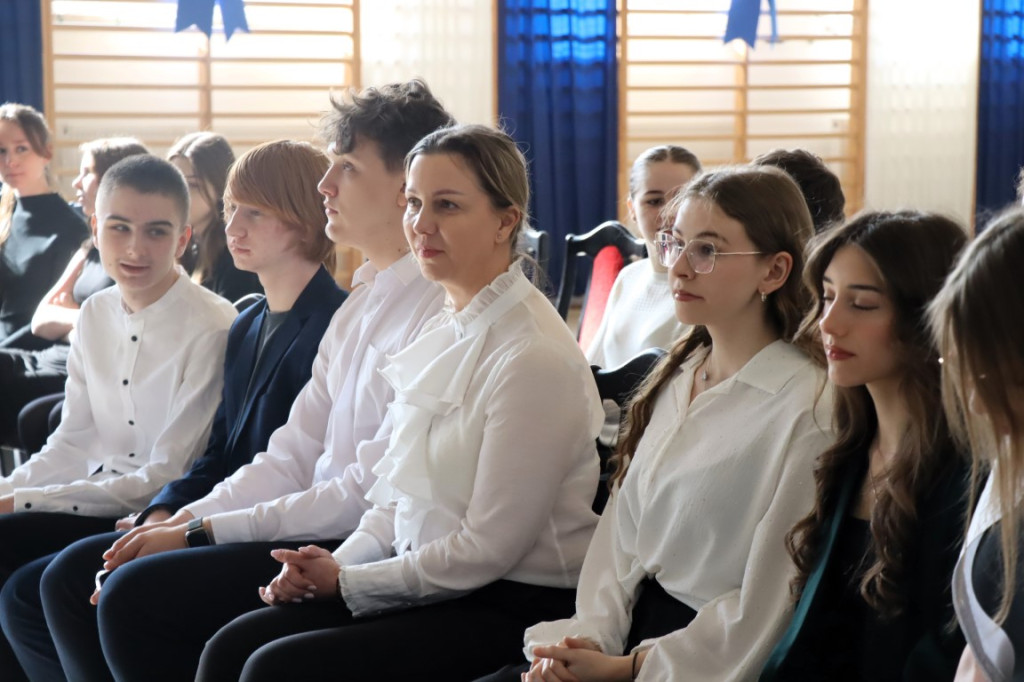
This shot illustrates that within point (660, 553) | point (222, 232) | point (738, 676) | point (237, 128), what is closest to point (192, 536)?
point (660, 553)

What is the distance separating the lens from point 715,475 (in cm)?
148

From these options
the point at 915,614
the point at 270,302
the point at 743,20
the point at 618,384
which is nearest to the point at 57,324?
the point at 270,302

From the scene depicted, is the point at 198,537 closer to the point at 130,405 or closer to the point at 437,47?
the point at 130,405

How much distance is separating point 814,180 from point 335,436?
0.99m

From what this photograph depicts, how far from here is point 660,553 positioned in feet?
5.04

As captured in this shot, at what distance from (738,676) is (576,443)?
1.46 feet

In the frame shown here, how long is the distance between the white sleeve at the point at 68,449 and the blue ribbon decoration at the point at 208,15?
11.8 ft

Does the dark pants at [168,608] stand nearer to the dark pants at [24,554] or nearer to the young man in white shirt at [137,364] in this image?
the dark pants at [24,554]

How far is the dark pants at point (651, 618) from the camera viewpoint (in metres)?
1.53

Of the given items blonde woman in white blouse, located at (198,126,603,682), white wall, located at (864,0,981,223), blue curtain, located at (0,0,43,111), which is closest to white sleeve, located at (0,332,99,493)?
blonde woman in white blouse, located at (198,126,603,682)

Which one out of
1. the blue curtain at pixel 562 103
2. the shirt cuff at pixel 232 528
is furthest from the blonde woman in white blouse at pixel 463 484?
the blue curtain at pixel 562 103

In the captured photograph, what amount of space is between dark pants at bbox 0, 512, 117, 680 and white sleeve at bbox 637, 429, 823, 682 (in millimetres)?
1383

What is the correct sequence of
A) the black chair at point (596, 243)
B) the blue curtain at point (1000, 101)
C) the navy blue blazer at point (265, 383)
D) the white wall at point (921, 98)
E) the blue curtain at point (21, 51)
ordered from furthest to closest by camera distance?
1. the blue curtain at point (1000, 101)
2. the white wall at point (921, 98)
3. the blue curtain at point (21, 51)
4. the black chair at point (596, 243)
5. the navy blue blazer at point (265, 383)

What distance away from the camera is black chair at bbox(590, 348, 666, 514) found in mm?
1895
